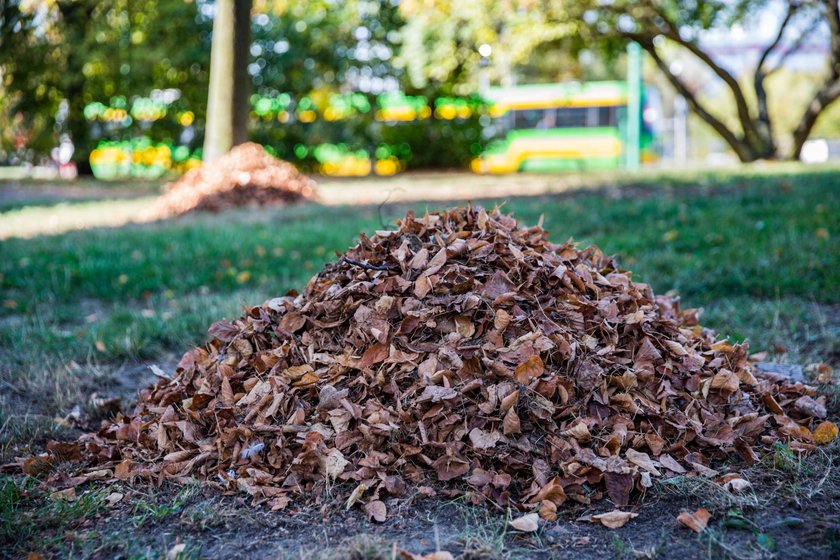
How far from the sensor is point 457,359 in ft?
8.29

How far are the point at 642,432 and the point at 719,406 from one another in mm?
369

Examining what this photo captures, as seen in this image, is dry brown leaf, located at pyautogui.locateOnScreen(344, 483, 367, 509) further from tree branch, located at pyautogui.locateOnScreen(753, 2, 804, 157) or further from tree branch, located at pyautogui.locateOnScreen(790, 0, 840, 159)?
tree branch, located at pyautogui.locateOnScreen(753, 2, 804, 157)

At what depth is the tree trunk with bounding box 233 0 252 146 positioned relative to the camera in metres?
10.4

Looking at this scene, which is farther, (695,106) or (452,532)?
(695,106)

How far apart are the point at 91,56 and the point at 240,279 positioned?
13.4m

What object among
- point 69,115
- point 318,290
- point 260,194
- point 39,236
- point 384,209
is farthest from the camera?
point 69,115

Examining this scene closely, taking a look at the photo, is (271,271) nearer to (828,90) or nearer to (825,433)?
(825,433)

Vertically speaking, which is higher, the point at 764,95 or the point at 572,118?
the point at 572,118

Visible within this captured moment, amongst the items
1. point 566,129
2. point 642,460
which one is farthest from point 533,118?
point 642,460

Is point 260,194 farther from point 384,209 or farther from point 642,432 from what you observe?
point 642,432

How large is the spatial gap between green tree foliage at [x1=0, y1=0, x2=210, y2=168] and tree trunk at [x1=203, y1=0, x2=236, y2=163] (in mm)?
7022

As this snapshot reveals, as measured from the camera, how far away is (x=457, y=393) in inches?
95.9

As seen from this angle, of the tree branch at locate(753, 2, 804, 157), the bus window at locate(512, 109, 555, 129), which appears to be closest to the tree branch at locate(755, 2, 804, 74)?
the tree branch at locate(753, 2, 804, 157)

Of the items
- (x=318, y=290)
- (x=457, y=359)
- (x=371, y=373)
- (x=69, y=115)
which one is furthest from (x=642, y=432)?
(x=69, y=115)
